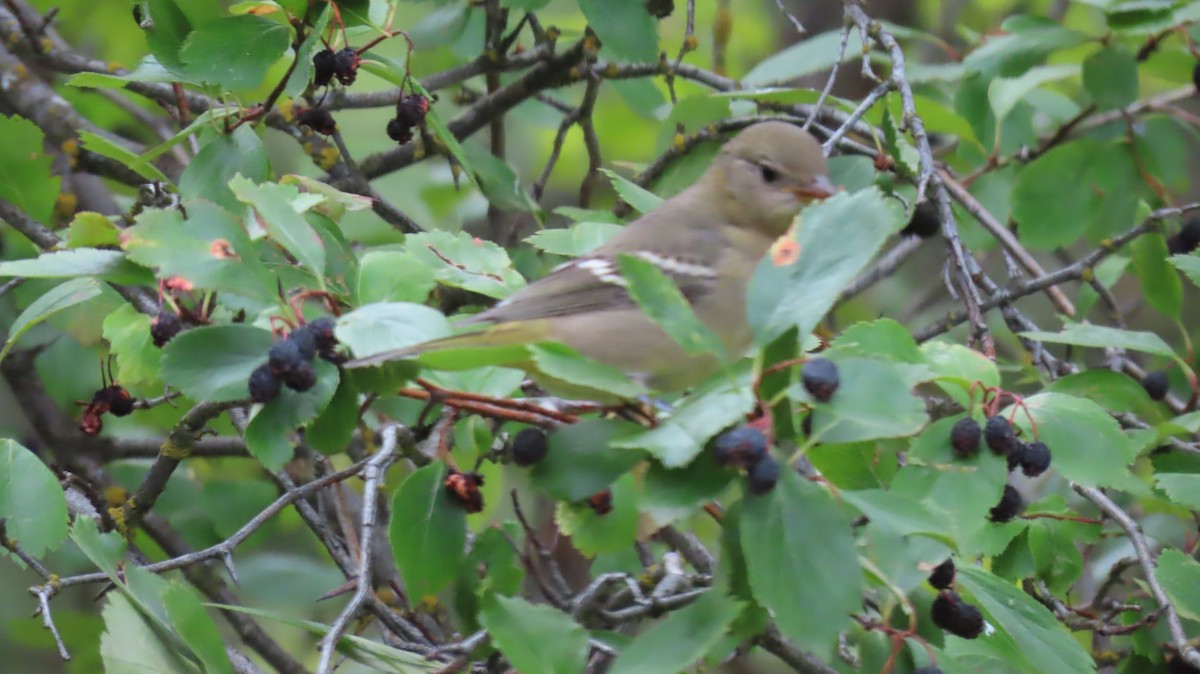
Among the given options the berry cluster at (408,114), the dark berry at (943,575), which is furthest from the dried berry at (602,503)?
the berry cluster at (408,114)

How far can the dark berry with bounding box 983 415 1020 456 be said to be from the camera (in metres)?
2.42

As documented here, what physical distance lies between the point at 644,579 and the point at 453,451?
2.92ft

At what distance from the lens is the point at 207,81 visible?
2.73 m

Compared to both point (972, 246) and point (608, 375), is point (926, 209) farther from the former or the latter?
point (608, 375)

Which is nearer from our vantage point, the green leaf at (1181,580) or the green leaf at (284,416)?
the green leaf at (284,416)

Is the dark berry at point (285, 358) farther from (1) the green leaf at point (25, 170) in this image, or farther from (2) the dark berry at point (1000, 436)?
(1) the green leaf at point (25, 170)

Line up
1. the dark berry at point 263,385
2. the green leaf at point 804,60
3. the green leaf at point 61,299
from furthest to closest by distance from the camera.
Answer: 1. the green leaf at point 804,60
2. the green leaf at point 61,299
3. the dark berry at point 263,385

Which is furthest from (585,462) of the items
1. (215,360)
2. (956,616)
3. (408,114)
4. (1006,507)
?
(408,114)

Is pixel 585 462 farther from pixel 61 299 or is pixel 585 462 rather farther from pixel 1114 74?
pixel 1114 74

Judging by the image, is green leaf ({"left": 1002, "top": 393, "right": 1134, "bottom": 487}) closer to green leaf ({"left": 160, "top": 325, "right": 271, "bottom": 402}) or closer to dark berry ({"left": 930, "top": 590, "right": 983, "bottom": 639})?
dark berry ({"left": 930, "top": 590, "right": 983, "bottom": 639})

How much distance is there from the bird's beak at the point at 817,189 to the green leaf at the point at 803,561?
1.70 metres

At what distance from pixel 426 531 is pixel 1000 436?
44.7 inches

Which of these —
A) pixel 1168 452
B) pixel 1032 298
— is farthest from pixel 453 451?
pixel 1032 298

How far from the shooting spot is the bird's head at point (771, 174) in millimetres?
3449
